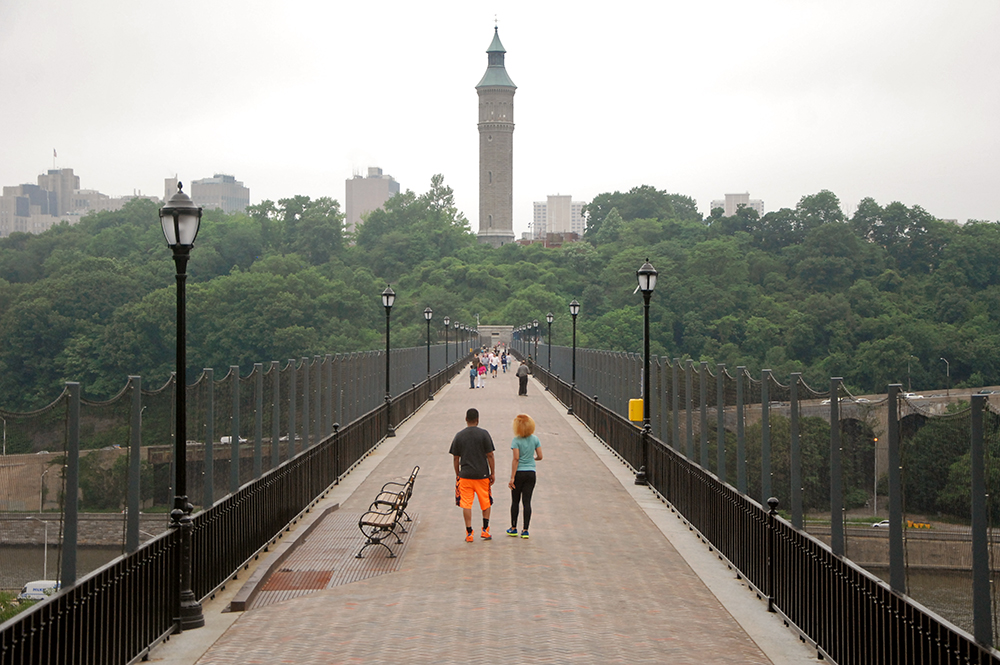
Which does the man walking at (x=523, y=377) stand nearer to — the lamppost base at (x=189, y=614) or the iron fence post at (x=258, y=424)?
the iron fence post at (x=258, y=424)

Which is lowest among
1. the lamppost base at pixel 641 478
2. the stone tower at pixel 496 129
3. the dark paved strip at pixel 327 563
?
the dark paved strip at pixel 327 563

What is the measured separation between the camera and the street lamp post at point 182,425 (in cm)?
1036

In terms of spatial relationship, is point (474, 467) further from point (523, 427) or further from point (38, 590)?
point (38, 590)

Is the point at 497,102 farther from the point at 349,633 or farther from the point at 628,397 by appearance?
the point at 349,633

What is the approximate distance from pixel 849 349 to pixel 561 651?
369ft

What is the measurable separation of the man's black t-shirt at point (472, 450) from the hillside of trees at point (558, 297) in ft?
254

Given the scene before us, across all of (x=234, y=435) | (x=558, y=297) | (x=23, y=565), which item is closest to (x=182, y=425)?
(x=23, y=565)

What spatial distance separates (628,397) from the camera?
87.9ft

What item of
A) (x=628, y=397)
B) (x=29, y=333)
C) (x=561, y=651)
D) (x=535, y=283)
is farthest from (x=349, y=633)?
(x=535, y=283)

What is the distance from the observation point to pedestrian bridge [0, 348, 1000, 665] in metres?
8.41

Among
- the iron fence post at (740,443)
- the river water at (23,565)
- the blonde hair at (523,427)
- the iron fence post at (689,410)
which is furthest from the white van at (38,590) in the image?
the iron fence post at (689,410)

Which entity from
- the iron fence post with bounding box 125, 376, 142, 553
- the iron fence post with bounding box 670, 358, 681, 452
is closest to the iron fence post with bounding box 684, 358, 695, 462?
the iron fence post with bounding box 670, 358, 681, 452

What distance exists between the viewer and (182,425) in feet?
34.3

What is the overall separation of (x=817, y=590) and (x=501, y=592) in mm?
3269
